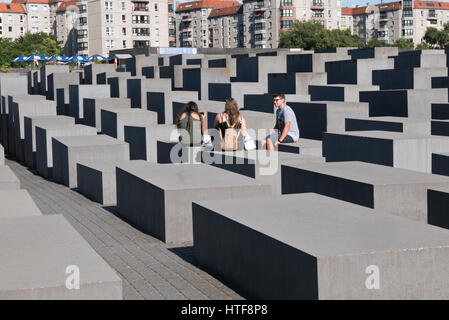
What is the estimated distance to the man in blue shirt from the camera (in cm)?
1223

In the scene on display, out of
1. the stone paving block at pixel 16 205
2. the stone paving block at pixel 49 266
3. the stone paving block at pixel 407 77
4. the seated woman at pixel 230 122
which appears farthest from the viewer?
the stone paving block at pixel 407 77

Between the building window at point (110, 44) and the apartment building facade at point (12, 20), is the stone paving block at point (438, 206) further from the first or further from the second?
the apartment building facade at point (12, 20)

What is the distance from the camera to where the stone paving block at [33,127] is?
18953 millimetres

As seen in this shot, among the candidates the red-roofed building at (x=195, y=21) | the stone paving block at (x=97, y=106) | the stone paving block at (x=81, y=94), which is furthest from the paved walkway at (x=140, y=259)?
the red-roofed building at (x=195, y=21)

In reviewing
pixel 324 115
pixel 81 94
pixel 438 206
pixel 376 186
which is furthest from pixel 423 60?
pixel 376 186

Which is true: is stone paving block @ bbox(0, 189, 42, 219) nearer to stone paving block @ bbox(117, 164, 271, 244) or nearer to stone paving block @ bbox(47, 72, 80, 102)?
stone paving block @ bbox(117, 164, 271, 244)

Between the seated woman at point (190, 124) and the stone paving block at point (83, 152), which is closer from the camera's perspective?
the seated woman at point (190, 124)

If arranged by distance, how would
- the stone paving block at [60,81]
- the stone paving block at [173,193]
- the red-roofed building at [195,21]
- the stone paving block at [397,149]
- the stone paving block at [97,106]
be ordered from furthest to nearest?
the red-roofed building at [195,21] < the stone paving block at [60,81] < the stone paving block at [97,106] < the stone paving block at [397,149] < the stone paving block at [173,193]

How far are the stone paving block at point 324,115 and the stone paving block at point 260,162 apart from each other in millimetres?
4286

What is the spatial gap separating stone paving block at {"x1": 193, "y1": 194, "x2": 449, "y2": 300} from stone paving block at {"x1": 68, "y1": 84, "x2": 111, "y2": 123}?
16.8 meters

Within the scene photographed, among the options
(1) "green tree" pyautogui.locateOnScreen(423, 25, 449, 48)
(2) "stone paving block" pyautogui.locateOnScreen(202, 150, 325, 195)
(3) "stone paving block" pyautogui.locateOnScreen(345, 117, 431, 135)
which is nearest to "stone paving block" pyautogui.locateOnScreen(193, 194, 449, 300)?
(2) "stone paving block" pyautogui.locateOnScreen(202, 150, 325, 195)

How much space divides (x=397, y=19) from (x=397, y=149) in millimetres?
163541

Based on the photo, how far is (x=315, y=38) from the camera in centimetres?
8931
